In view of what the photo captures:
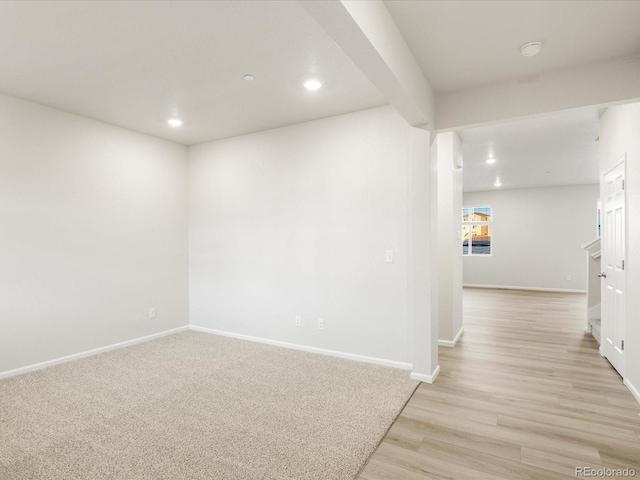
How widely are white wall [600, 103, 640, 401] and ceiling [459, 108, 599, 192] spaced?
0.31 metres

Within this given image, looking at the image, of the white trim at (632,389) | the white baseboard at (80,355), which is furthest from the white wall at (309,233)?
the white trim at (632,389)

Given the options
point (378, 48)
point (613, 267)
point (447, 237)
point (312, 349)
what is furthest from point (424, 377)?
point (378, 48)

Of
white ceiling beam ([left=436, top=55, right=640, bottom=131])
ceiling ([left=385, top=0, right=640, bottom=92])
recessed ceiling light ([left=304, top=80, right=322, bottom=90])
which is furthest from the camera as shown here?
recessed ceiling light ([left=304, top=80, right=322, bottom=90])

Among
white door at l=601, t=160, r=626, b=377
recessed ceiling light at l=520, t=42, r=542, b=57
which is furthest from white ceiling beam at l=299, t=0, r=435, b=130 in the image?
white door at l=601, t=160, r=626, b=377

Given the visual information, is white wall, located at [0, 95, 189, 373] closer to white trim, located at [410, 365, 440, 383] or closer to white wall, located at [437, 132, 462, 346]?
white trim, located at [410, 365, 440, 383]

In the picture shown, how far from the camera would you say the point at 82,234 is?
3.94m

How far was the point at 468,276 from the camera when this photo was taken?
994 cm

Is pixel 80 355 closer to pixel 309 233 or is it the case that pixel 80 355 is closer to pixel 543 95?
pixel 309 233

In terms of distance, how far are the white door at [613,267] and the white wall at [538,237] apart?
18.2 ft

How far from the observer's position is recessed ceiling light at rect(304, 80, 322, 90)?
9.94 ft

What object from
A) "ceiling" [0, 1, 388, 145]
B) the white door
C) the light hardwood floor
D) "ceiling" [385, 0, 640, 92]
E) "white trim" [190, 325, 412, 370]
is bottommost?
the light hardwood floor

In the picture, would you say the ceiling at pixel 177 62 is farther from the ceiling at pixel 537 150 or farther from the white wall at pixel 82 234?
the ceiling at pixel 537 150

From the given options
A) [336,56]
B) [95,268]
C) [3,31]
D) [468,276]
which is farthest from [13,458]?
[468,276]

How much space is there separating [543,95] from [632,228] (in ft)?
4.51
